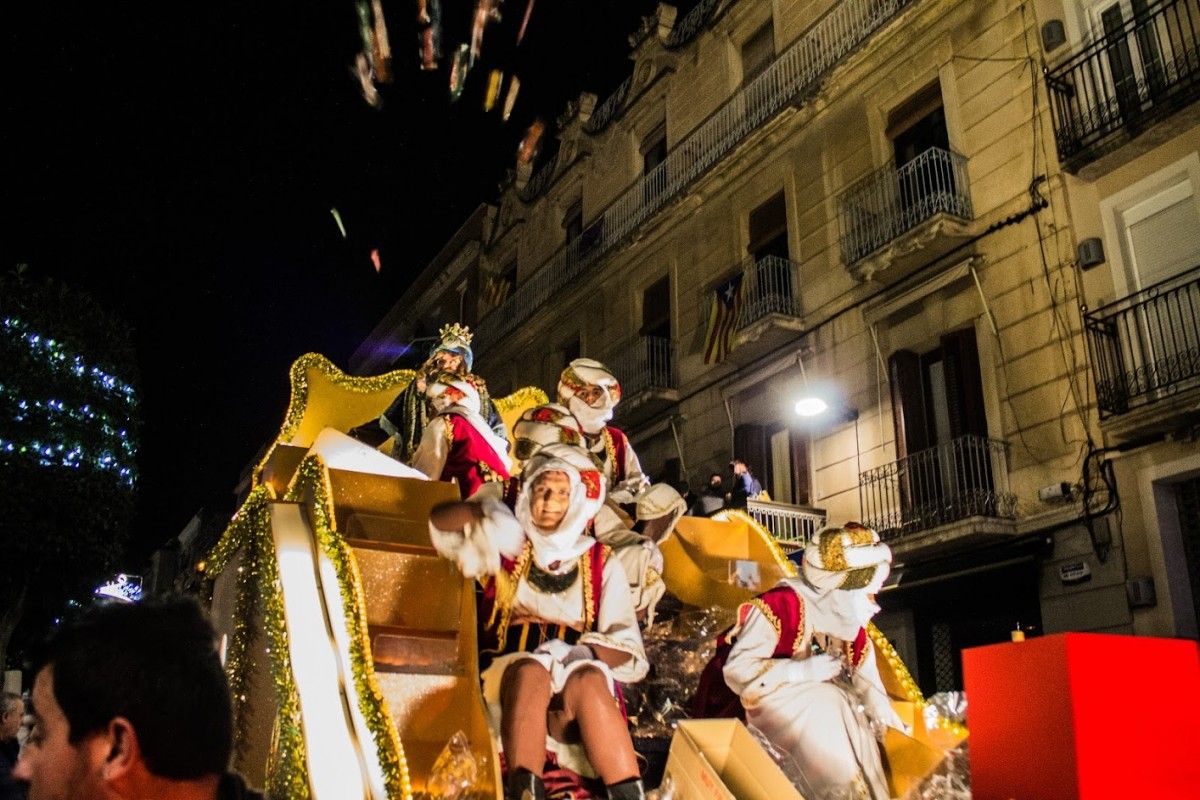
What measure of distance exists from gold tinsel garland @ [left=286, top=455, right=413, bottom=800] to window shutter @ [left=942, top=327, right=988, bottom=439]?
10.0 metres

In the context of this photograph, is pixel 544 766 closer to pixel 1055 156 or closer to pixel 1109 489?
pixel 1109 489

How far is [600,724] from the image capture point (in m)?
3.38

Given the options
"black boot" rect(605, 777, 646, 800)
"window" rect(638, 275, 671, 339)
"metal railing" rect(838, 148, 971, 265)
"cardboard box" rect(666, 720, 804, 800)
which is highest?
"window" rect(638, 275, 671, 339)

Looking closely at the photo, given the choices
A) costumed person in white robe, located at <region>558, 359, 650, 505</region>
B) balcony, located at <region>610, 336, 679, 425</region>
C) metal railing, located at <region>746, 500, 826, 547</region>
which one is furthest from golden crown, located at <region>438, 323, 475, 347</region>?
balcony, located at <region>610, 336, 679, 425</region>

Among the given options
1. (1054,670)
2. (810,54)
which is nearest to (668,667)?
(1054,670)

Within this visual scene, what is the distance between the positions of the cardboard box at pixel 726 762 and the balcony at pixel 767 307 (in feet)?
39.2

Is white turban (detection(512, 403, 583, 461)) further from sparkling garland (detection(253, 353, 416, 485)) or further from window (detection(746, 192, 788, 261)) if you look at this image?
window (detection(746, 192, 788, 261))

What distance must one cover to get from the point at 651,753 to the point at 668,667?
1014mm

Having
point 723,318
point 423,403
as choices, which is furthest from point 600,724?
point 723,318

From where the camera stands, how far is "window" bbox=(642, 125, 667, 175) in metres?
20.4

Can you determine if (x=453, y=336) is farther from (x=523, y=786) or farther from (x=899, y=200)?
(x=899, y=200)

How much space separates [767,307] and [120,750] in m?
14.2

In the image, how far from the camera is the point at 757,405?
1593cm

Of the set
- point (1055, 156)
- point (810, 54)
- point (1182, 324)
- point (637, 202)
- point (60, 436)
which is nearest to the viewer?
point (1182, 324)
